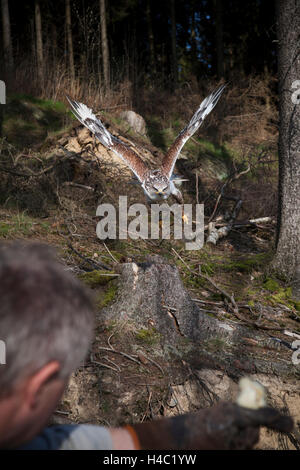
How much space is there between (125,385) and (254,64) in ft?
50.8

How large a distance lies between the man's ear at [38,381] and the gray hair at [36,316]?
0.01 m

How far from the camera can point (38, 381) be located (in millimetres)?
779

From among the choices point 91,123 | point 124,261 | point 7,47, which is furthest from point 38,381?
point 7,47

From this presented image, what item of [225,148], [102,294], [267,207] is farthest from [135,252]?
[225,148]

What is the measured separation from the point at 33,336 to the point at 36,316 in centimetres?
4

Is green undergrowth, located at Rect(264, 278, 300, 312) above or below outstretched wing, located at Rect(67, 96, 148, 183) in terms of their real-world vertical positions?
below

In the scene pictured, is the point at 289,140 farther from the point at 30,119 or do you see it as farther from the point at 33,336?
the point at 30,119

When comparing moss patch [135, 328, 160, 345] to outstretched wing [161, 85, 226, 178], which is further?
outstretched wing [161, 85, 226, 178]

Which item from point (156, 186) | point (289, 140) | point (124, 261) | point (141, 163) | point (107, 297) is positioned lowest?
A: point (107, 297)

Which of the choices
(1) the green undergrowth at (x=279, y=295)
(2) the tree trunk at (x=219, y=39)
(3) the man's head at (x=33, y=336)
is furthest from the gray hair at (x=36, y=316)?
(2) the tree trunk at (x=219, y=39)

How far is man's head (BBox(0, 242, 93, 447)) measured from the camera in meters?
0.75

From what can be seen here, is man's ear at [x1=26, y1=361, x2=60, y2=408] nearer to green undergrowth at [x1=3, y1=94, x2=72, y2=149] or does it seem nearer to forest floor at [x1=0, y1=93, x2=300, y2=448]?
forest floor at [x1=0, y1=93, x2=300, y2=448]

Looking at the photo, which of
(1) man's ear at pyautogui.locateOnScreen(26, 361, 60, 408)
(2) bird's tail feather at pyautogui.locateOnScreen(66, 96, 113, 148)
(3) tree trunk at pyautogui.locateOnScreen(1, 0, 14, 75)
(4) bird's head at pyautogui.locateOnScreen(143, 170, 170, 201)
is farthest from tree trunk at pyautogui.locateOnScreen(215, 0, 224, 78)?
(1) man's ear at pyautogui.locateOnScreen(26, 361, 60, 408)
